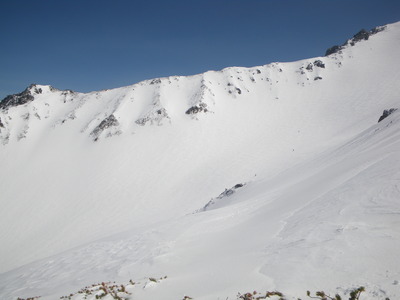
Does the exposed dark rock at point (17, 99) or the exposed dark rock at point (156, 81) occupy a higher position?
the exposed dark rock at point (17, 99)

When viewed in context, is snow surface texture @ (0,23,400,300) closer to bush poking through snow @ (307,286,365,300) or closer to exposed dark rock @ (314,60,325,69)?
bush poking through snow @ (307,286,365,300)

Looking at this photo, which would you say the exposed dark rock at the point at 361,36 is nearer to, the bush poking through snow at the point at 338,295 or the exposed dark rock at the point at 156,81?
the exposed dark rock at the point at 156,81

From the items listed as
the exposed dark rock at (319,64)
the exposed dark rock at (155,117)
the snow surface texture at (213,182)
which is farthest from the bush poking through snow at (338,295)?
the exposed dark rock at (319,64)

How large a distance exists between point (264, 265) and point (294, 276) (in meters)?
0.88

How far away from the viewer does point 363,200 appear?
6.66 meters

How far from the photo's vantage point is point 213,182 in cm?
3092

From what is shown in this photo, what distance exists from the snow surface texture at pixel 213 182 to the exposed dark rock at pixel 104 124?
0.28 metres

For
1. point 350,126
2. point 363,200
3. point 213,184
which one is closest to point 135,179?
point 213,184

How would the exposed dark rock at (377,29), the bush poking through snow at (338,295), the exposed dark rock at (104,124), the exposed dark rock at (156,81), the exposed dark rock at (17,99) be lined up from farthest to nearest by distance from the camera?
the exposed dark rock at (377,29)
the exposed dark rock at (156,81)
the exposed dark rock at (17,99)
the exposed dark rock at (104,124)
the bush poking through snow at (338,295)

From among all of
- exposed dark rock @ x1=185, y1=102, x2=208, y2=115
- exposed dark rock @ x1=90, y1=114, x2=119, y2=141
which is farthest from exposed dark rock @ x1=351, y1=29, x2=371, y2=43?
Result: exposed dark rock @ x1=90, y1=114, x2=119, y2=141

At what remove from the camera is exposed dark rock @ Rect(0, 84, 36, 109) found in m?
55.5

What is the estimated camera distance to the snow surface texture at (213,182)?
198 inches

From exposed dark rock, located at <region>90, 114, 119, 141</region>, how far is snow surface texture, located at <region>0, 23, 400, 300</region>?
28cm

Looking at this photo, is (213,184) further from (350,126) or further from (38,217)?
(350,126)
